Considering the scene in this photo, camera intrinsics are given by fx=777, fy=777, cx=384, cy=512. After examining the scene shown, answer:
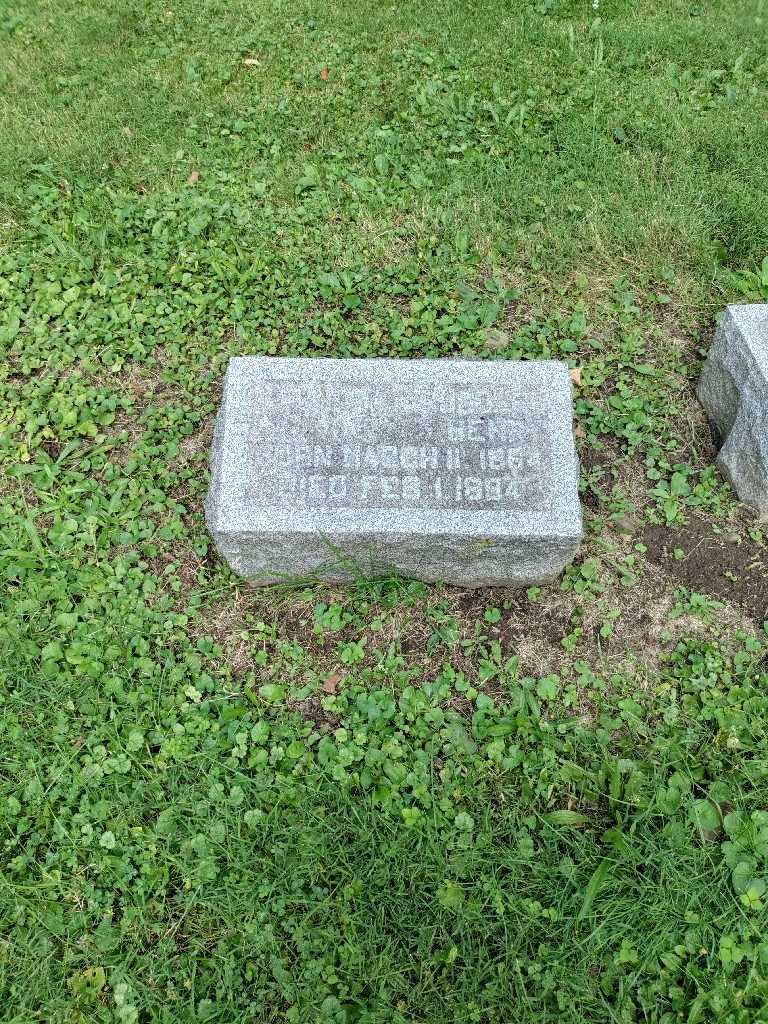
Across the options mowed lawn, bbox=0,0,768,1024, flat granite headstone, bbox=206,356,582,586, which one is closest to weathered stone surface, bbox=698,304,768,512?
mowed lawn, bbox=0,0,768,1024

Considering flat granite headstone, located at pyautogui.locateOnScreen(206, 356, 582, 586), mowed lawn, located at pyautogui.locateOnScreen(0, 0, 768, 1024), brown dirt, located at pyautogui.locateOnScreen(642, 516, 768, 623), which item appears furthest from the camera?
brown dirt, located at pyautogui.locateOnScreen(642, 516, 768, 623)

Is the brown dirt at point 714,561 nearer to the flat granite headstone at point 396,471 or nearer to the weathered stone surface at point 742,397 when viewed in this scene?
the weathered stone surface at point 742,397

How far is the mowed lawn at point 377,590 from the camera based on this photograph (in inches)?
91.9

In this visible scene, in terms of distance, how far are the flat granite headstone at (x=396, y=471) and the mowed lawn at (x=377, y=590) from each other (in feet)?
0.77

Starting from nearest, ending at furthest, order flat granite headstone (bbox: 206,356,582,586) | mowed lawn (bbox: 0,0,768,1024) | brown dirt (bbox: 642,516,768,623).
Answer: mowed lawn (bbox: 0,0,768,1024)
flat granite headstone (bbox: 206,356,582,586)
brown dirt (bbox: 642,516,768,623)

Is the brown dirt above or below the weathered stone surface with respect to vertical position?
below

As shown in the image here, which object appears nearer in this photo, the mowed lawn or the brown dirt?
the mowed lawn

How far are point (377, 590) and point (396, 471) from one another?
495 mm

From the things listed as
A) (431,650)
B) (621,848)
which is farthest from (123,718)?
(621,848)

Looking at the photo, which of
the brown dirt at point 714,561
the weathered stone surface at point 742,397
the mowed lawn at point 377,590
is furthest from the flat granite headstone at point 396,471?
the weathered stone surface at point 742,397

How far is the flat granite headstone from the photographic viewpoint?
8.96 feet

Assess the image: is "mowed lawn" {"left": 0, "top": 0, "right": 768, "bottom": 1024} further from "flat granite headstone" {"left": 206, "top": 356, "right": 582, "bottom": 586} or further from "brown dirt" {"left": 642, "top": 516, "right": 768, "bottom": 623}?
"flat granite headstone" {"left": 206, "top": 356, "right": 582, "bottom": 586}

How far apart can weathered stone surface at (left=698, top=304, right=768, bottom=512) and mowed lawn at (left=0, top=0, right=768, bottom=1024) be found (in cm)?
12

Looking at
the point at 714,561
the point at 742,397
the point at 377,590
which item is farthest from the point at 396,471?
the point at 742,397
